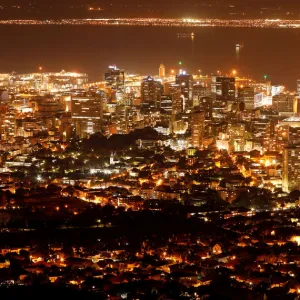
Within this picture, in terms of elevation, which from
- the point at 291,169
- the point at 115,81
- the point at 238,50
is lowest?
the point at 291,169

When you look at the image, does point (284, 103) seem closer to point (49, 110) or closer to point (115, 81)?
point (115, 81)

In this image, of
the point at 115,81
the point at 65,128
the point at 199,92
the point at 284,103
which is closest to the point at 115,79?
the point at 115,81

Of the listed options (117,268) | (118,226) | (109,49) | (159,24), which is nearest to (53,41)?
(109,49)

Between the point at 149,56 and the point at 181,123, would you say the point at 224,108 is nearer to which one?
the point at 181,123

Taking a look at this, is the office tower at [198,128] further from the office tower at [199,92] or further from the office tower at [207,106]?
the office tower at [199,92]

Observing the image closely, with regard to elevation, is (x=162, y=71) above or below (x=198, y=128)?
above
